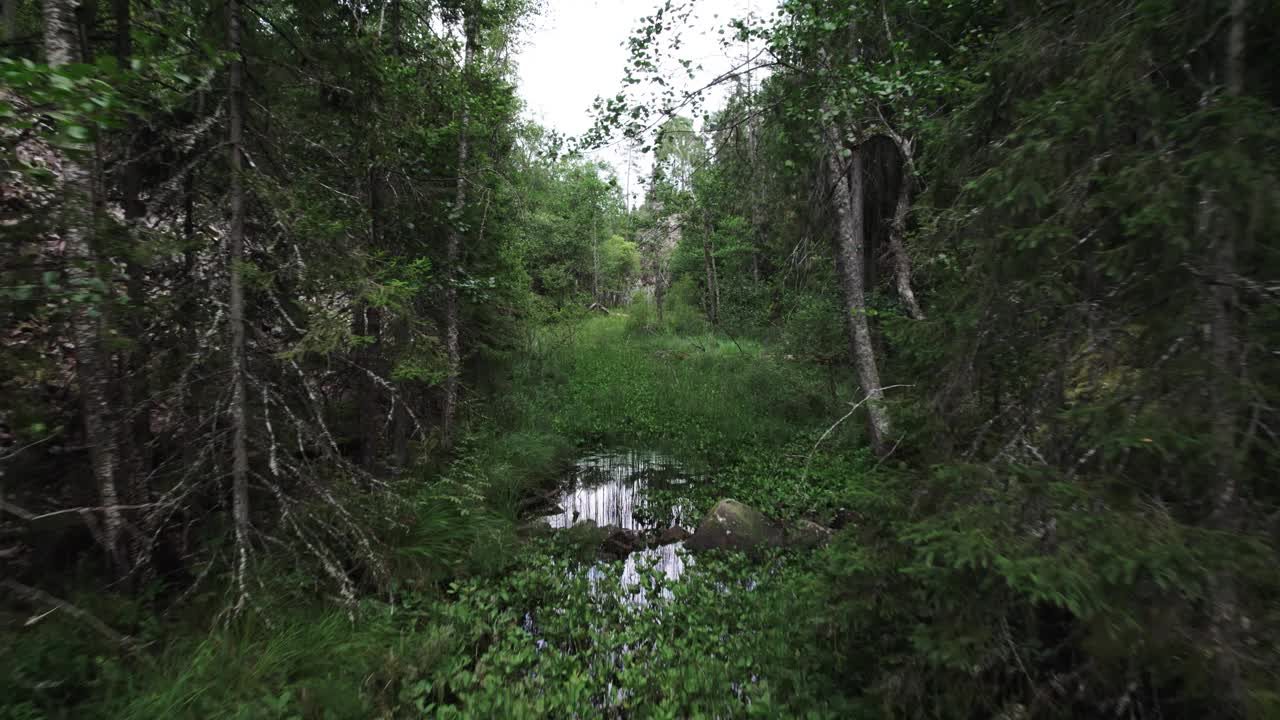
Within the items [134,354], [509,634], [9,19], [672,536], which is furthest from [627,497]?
[9,19]

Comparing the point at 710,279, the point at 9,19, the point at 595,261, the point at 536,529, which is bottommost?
the point at 536,529

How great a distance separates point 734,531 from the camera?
5.84 meters

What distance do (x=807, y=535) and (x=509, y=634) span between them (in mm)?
3596

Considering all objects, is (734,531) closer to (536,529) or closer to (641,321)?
(536,529)

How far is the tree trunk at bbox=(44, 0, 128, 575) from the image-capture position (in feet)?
8.19

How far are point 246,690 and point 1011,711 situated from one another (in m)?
3.90

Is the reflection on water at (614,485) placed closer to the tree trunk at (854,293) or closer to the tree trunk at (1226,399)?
the tree trunk at (854,293)

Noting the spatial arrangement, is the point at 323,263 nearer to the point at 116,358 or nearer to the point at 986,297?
the point at 116,358

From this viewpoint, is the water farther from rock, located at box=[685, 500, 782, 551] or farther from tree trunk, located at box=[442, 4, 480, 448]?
tree trunk, located at box=[442, 4, 480, 448]

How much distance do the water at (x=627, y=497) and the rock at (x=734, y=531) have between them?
322 millimetres

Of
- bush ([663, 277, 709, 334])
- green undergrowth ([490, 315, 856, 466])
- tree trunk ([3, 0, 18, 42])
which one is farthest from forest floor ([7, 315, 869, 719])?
bush ([663, 277, 709, 334])

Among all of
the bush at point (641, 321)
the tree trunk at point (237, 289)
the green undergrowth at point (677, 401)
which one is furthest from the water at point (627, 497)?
the bush at point (641, 321)

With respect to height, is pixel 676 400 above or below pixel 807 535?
above

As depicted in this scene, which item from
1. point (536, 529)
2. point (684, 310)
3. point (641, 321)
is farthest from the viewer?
point (684, 310)
